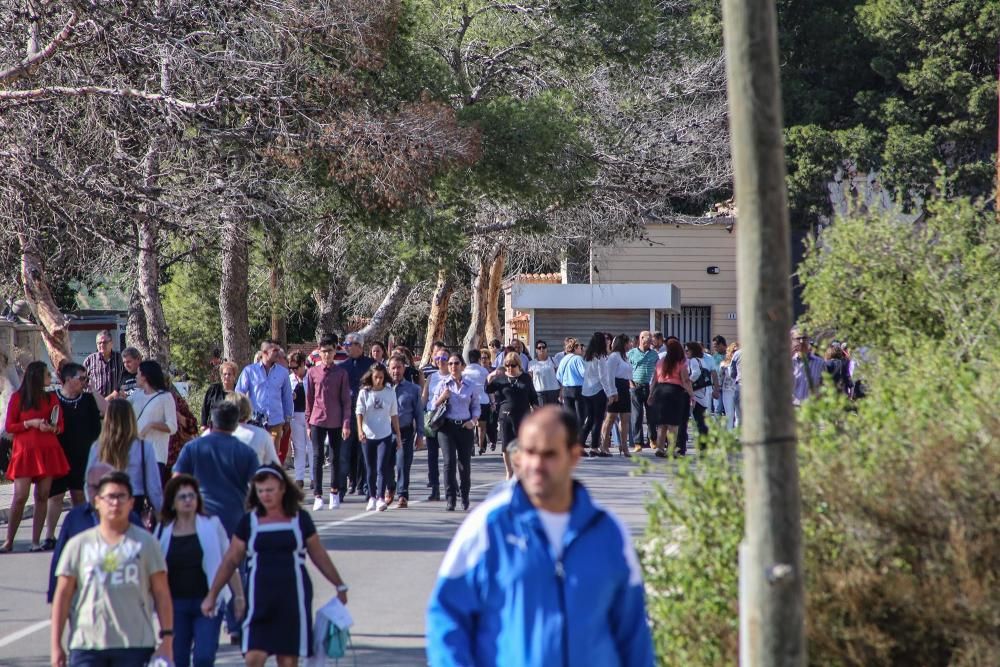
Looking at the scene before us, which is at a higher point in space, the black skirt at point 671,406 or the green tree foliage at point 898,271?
the green tree foliage at point 898,271

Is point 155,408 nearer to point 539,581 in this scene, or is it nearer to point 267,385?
point 267,385

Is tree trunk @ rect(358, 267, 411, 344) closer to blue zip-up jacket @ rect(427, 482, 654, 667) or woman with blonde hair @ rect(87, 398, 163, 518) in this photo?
woman with blonde hair @ rect(87, 398, 163, 518)

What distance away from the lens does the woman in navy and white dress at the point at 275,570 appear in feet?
23.4

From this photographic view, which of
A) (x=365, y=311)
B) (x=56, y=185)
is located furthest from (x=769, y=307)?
(x=365, y=311)

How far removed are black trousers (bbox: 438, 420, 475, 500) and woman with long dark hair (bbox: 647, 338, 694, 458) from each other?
18.8 ft

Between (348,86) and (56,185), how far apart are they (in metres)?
5.89

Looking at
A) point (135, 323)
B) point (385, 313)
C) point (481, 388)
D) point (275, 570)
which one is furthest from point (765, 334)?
point (385, 313)

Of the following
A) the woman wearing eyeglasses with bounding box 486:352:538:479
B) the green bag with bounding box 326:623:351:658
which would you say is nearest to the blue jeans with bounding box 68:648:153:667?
the green bag with bounding box 326:623:351:658

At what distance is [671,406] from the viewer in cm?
2120

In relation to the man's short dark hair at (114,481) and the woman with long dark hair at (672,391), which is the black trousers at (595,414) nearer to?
the woman with long dark hair at (672,391)

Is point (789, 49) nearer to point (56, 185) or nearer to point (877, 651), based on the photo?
point (56, 185)

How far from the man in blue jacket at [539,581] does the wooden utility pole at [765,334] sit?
0.70 meters

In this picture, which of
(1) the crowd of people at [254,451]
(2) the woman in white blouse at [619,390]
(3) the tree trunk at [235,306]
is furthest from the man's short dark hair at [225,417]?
(2) the woman in white blouse at [619,390]

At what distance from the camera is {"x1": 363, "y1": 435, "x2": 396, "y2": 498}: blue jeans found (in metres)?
15.9
